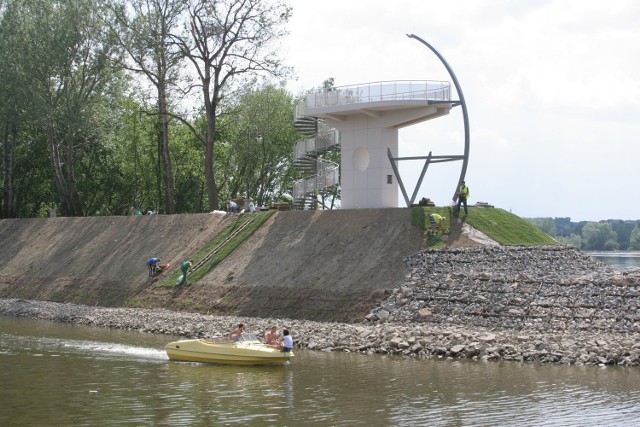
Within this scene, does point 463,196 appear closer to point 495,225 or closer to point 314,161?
point 495,225

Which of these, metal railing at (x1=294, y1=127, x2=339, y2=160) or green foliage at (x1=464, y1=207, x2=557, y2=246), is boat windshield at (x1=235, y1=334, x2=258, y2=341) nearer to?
green foliage at (x1=464, y1=207, x2=557, y2=246)

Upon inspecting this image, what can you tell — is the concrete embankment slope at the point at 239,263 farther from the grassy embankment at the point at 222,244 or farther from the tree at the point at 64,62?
the tree at the point at 64,62

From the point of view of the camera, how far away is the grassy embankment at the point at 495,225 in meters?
45.3

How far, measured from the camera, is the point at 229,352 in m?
31.4

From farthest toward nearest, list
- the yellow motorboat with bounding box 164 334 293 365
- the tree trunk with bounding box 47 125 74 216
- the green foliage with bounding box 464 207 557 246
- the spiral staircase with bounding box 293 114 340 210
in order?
the tree trunk with bounding box 47 125 74 216 → the spiral staircase with bounding box 293 114 340 210 → the green foliage with bounding box 464 207 557 246 → the yellow motorboat with bounding box 164 334 293 365

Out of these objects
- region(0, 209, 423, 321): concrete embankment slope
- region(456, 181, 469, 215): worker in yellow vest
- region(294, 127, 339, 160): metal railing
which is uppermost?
region(294, 127, 339, 160): metal railing

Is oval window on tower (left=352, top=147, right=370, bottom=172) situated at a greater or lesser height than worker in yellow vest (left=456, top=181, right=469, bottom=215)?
greater

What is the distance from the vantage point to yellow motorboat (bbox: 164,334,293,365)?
30875mm

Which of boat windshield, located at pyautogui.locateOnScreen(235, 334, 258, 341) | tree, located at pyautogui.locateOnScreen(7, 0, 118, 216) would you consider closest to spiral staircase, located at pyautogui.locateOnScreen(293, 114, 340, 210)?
tree, located at pyautogui.locateOnScreen(7, 0, 118, 216)

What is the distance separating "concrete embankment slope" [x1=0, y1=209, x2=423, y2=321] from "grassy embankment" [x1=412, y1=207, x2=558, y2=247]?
2.78ft

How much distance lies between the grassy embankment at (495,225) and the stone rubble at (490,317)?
1625mm

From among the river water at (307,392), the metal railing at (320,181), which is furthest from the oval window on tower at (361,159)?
the river water at (307,392)

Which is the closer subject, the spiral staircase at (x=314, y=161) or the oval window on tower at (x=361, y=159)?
the oval window on tower at (x=361, y=159)

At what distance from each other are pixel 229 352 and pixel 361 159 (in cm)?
2261
